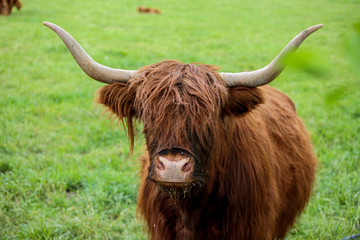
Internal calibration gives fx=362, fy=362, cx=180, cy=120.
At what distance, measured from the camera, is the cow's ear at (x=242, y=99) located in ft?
7.88

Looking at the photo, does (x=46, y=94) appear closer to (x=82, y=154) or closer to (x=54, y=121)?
(x=54, y=121)

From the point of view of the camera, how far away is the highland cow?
6.99 ft

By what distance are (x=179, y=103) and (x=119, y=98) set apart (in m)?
0.56

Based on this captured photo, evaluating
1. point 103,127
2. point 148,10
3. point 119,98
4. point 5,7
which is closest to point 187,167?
point 119,98

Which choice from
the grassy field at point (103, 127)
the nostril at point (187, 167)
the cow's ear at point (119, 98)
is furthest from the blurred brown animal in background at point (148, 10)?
the nostril at point (187, 167)

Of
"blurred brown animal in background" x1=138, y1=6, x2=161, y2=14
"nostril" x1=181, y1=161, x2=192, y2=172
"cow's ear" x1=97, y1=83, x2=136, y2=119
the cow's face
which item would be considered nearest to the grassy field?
"cow's ear" x1=97, y1=83, x2=136, y2=119

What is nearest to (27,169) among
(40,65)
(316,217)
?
(316,217)

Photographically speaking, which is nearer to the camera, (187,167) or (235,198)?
(187,167)

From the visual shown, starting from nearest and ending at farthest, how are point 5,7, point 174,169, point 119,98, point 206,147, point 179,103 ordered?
point 174,169 < point 179,103 < point 206,147 < point 119,98 < point 5,7

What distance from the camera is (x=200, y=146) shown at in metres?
2.21

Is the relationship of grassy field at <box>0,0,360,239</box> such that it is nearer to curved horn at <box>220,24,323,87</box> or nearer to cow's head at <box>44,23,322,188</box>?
curved horn at <box>220,24,323,87</box>

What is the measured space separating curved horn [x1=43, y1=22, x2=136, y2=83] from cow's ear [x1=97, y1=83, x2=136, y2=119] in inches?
2.3

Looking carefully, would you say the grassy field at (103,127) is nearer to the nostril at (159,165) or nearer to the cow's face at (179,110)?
the cow's face at (179,110)

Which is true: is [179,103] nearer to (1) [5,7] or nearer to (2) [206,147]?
(2) [206,147]
